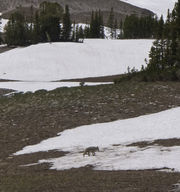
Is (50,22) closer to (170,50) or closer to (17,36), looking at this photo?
(17,36)

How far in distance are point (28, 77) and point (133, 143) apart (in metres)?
36.9

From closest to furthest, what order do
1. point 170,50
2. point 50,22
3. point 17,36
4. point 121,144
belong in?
point 121,144, point 170,50, point 50,22, point 17,36

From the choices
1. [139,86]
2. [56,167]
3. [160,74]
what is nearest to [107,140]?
[56,167]

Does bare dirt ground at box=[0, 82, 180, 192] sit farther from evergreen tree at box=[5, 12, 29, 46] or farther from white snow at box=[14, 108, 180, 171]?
evergreen tree at box=[5, 12, 29, 46]

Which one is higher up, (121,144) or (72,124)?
(121,144)

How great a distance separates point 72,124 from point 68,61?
1486 inches

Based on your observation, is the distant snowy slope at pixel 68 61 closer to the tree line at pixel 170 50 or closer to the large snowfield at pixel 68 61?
the large snowfield at pixel 68 61

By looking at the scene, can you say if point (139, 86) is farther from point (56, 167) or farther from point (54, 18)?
point (54, 18)

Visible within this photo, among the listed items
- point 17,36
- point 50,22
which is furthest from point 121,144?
point 17,36

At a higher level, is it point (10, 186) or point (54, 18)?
point (54, 18)

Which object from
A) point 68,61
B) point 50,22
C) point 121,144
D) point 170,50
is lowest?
point 121,144

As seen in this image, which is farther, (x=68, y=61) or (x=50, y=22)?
(x=50, y=22)

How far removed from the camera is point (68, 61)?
55969 mm

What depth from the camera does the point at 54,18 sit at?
77125mm
